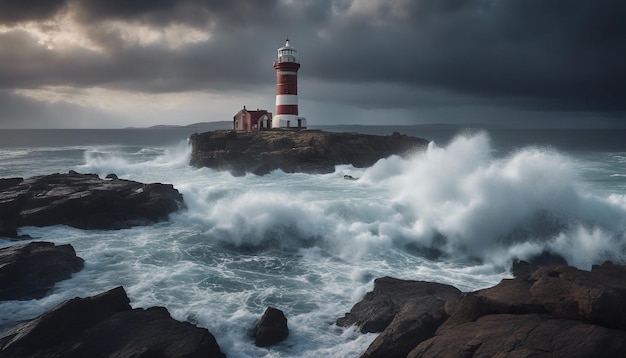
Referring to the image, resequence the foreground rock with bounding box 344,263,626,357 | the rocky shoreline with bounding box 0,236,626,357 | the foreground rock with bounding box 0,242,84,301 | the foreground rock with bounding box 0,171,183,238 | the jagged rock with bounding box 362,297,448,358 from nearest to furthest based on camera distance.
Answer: the foreground rock with bounding box 344,263,626,357 → the rocky shoreline with bounding box 0,236,626,357 → the jagged rock with bounding box 362,297,448,358 → the foreground rock with bounding box 0,242,84,301 → the foreground rock with bounding box 0,171,183,238

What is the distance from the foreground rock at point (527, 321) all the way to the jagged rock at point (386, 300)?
70 centimetres

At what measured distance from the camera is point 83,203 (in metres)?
16.3

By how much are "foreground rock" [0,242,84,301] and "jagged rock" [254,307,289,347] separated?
5.41 m

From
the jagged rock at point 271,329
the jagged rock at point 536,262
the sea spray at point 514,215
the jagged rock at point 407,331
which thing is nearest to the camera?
the jagged rock at point 407,331

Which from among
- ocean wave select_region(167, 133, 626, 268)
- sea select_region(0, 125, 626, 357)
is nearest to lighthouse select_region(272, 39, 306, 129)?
sea select_region(0, 125, 626, 357)

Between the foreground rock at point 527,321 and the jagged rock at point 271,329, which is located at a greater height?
the foreground rock at point 527,321

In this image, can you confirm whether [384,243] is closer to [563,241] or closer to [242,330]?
[563,241]

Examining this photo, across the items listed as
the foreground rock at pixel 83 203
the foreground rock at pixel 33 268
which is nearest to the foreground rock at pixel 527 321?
the foreground rock at pixel 33 268

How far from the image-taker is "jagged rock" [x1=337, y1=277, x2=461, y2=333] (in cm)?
850

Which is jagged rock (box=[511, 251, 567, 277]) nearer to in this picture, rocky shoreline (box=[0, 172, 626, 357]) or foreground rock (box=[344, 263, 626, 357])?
rocky shoreline (box=[0, 172, 626, 357])

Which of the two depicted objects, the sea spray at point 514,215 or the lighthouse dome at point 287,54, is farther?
the lighthouse dome at point 287,54

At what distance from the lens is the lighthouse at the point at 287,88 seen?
121ft

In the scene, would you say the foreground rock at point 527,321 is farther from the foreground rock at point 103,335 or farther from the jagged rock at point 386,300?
the foreground rock at point 103,335

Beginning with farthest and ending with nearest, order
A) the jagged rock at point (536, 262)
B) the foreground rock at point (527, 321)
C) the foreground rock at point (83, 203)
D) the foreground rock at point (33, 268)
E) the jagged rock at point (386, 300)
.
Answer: the foreground rock at point (83, 203) → the jagged rock at point (536, 262) → the foreground rock at point (33, 268) → the jagged rock at point (386, 300) → the foreground rock at point (527, 321)
